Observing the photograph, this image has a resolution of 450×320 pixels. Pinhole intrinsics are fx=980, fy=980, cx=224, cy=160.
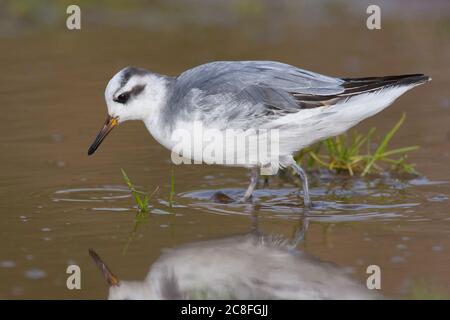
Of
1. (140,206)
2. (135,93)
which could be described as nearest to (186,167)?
(135,93)

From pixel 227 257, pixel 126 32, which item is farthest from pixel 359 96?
pixel 126 32

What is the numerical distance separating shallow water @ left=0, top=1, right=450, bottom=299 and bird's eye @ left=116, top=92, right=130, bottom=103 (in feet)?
2.85

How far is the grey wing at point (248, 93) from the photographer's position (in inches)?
310

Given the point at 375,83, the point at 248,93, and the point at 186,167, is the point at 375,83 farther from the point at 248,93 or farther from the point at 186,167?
the point at 186,167

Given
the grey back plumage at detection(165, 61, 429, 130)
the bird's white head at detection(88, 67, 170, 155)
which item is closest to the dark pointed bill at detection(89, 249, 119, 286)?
the grey back plumage at detection(165, 61, 429, 130)

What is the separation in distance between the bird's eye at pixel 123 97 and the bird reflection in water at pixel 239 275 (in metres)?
1.59

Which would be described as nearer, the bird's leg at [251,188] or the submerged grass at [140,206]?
the submerged grass at [140,206]

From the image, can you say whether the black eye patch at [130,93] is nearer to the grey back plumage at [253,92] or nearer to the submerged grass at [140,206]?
the grey back plumage at [253,92]

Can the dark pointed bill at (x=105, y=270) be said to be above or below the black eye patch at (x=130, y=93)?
below

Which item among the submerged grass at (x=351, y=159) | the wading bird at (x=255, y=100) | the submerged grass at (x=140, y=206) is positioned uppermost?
the wading bird at (x=255, y=100)

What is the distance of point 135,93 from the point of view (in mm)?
8250

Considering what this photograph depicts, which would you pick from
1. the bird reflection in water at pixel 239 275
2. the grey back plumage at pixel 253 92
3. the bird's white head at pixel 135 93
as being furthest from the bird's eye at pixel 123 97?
the bird reflection in water at pixel 239 275

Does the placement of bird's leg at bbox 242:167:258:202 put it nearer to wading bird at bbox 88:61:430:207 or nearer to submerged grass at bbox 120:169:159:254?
wading bird at bbox 88:61:430:207
